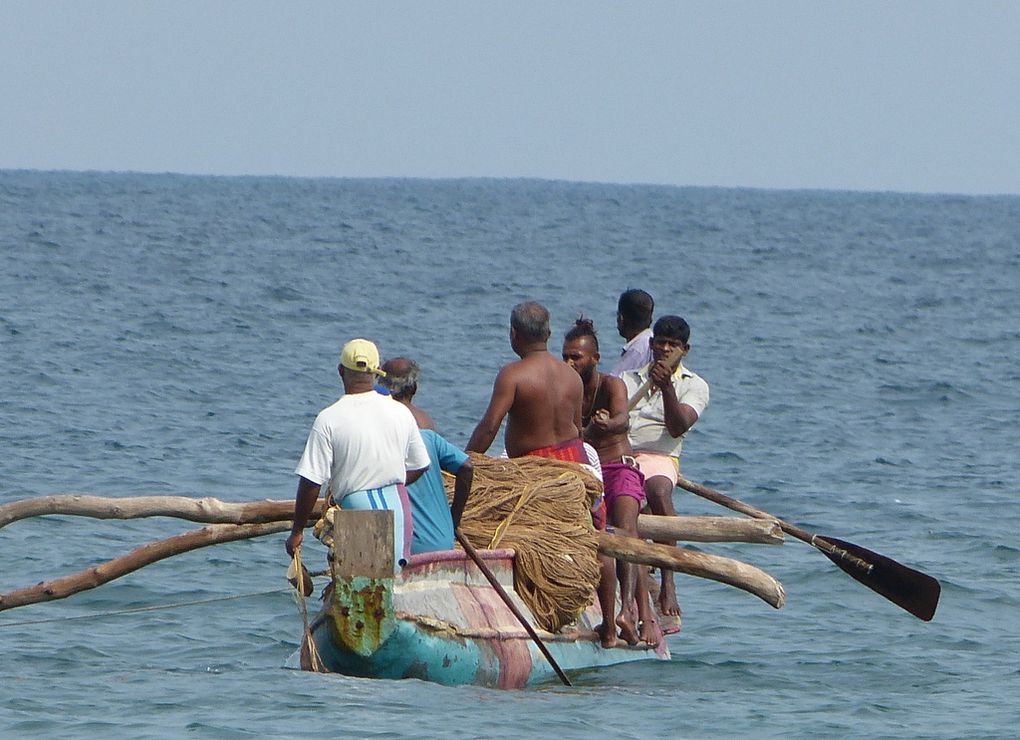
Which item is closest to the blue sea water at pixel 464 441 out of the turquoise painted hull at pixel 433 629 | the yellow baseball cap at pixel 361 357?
the turquoise painted hull at pixel 433 629

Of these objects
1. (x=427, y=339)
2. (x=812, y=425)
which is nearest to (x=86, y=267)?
(x=427, y=339)

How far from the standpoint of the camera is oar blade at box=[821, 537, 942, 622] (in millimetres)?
11148

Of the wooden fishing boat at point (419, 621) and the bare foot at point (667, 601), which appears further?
the bare foot at point (667, 601)

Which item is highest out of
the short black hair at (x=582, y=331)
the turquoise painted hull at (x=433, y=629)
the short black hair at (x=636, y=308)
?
the short black hair at (x=636, y=308)

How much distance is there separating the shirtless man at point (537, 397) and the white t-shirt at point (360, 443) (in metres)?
0.89

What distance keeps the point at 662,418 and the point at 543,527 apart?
1.27 m

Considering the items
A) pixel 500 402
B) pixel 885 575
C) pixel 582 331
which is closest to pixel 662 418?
pixel 582 331

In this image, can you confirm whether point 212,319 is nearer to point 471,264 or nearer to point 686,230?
point 471,264

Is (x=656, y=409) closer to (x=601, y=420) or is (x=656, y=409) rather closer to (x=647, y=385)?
(x=647, y=385)

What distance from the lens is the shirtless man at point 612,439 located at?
10758 millimetres

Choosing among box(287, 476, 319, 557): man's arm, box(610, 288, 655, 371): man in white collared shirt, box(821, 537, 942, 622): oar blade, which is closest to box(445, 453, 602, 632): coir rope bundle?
box(610, 288, 655, 371): man in white collared shirt

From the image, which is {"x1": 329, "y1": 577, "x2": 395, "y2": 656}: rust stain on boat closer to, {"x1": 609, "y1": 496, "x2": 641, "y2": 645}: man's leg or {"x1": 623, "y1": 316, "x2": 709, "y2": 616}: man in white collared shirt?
{"x1": 609, "y1": 496, "x2": 641, "y2": 645}: man's leg

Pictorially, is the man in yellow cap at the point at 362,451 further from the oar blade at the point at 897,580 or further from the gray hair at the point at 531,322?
the oar blade at the point at 897,580

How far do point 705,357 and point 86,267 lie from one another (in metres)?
18.6
